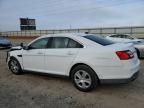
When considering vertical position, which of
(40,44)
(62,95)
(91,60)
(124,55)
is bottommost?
(62,95)

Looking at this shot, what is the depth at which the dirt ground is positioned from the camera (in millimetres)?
4244

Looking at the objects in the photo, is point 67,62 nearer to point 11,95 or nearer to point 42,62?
point 42,62

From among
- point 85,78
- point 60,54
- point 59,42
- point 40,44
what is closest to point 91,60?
point 85,78

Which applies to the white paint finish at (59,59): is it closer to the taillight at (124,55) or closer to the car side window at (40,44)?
the car side window at (40,44)

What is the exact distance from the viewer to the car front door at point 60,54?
5.22 metres

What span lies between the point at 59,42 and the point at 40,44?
2.65 feet

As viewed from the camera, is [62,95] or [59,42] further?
[59,42]

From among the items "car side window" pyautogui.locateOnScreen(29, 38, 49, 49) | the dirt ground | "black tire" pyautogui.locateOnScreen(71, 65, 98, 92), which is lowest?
the dirt ground

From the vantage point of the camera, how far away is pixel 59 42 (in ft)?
18.6

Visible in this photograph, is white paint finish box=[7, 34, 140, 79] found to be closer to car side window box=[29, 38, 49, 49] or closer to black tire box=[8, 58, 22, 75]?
car side window box=[29, 38, 49, 49]

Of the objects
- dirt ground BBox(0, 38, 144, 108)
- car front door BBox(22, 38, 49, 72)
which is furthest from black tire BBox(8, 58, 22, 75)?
dirt ground BBox(0, 38, 144, 108)

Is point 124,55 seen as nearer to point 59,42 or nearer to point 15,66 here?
point 59,42

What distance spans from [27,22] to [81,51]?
73078 mm

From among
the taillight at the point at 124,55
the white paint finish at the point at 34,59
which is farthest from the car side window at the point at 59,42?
the taillight at the point at 124,55
